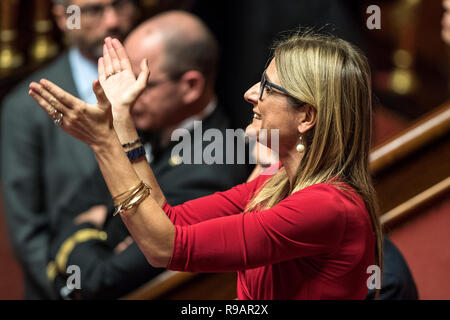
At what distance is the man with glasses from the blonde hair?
72cm

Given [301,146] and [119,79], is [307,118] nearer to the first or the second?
[301,146]

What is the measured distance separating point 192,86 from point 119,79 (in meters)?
0.33

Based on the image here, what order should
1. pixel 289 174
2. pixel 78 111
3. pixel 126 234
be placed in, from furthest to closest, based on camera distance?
pixel 126 234 → pixel 289 174 → pixel 78 111

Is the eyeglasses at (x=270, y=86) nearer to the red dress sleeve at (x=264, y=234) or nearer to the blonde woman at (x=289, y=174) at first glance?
the blonde woman at (x=289, y=174)

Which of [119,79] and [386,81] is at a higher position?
[386,81]

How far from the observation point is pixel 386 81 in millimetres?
3139

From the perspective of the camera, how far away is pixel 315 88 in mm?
993

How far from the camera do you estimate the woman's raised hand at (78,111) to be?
924 millimetres

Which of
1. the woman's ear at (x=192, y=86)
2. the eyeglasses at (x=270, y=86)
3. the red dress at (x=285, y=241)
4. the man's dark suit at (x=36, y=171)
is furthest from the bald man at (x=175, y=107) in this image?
the man's dark suit at (x=36, y=171)

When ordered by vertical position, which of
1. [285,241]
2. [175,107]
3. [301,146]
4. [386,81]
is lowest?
[285,241]

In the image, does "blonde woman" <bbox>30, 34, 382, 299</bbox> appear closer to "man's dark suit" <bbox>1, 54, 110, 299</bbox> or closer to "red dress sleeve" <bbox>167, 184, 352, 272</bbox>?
"red dress sleeve" <bbox>167, 184, 352, 272</bbox>

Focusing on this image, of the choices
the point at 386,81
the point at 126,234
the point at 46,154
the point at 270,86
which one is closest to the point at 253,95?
the point at 270,86

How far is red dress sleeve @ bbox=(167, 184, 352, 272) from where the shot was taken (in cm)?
98
